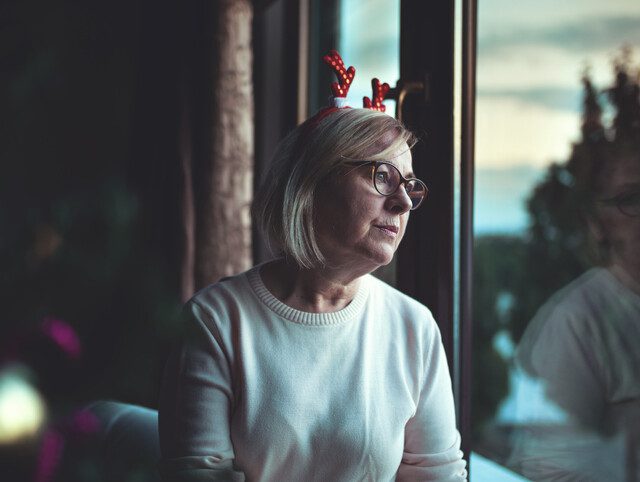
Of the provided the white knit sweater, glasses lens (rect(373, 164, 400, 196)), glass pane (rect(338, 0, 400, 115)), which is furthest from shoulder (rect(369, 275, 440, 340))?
glass pane (rect(338, 0, 400, 115))

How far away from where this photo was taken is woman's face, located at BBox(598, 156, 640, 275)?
1156 millimetres

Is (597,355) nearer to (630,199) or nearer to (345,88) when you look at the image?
(630,199)

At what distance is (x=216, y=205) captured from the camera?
2.62 metres

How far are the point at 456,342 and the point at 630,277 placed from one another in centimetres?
60

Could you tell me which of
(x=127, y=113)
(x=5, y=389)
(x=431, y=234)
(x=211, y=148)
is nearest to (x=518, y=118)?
(x=431, y=234)

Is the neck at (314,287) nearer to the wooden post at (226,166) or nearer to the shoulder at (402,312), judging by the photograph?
→ the shoulder at (402,312)

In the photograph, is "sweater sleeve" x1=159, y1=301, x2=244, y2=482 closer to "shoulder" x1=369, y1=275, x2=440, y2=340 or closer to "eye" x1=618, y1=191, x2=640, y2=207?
"shoulder" x1=369, y1=275, x2=440, y2=340

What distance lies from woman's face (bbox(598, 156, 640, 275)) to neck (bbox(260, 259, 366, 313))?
0.49 m

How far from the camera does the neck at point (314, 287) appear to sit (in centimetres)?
139

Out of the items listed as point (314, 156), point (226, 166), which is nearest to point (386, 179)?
point (314, 156)

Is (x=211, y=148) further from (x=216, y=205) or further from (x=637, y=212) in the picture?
(x=637, y=212)

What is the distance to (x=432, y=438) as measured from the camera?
4.54 feet

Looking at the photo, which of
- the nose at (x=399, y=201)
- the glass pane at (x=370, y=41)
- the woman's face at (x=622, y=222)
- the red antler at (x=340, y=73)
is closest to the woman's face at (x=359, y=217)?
the nose at (x=399, y=201)

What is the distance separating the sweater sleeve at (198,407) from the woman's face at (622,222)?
76cm
